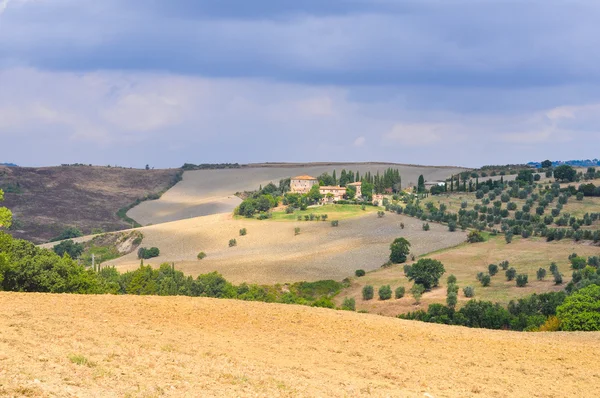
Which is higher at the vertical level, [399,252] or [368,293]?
[399,252]

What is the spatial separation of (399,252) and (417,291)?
2569 cm

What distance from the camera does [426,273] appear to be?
309 feet

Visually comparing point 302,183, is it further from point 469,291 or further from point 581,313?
point 581,313

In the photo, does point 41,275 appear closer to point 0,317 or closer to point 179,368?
point 0,317

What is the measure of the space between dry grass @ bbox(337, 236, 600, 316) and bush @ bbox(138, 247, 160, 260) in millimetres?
45077

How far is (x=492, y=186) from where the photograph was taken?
166250mm

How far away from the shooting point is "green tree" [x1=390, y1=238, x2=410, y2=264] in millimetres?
114688

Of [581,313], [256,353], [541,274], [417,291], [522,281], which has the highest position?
[256,353]

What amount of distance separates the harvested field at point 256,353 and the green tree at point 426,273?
59863 mm

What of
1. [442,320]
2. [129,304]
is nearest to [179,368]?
[129,304]

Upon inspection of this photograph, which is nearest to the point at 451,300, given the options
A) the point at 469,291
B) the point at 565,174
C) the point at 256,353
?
the point at 469,291

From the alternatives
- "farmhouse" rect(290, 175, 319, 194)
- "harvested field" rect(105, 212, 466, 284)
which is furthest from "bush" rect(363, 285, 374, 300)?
"farmhouse" rect(290, 175, 319, 194)

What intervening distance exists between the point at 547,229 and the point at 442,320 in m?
63.8

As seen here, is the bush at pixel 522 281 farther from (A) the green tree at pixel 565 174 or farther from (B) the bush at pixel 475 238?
(A) the green tree at pixel 565 174
